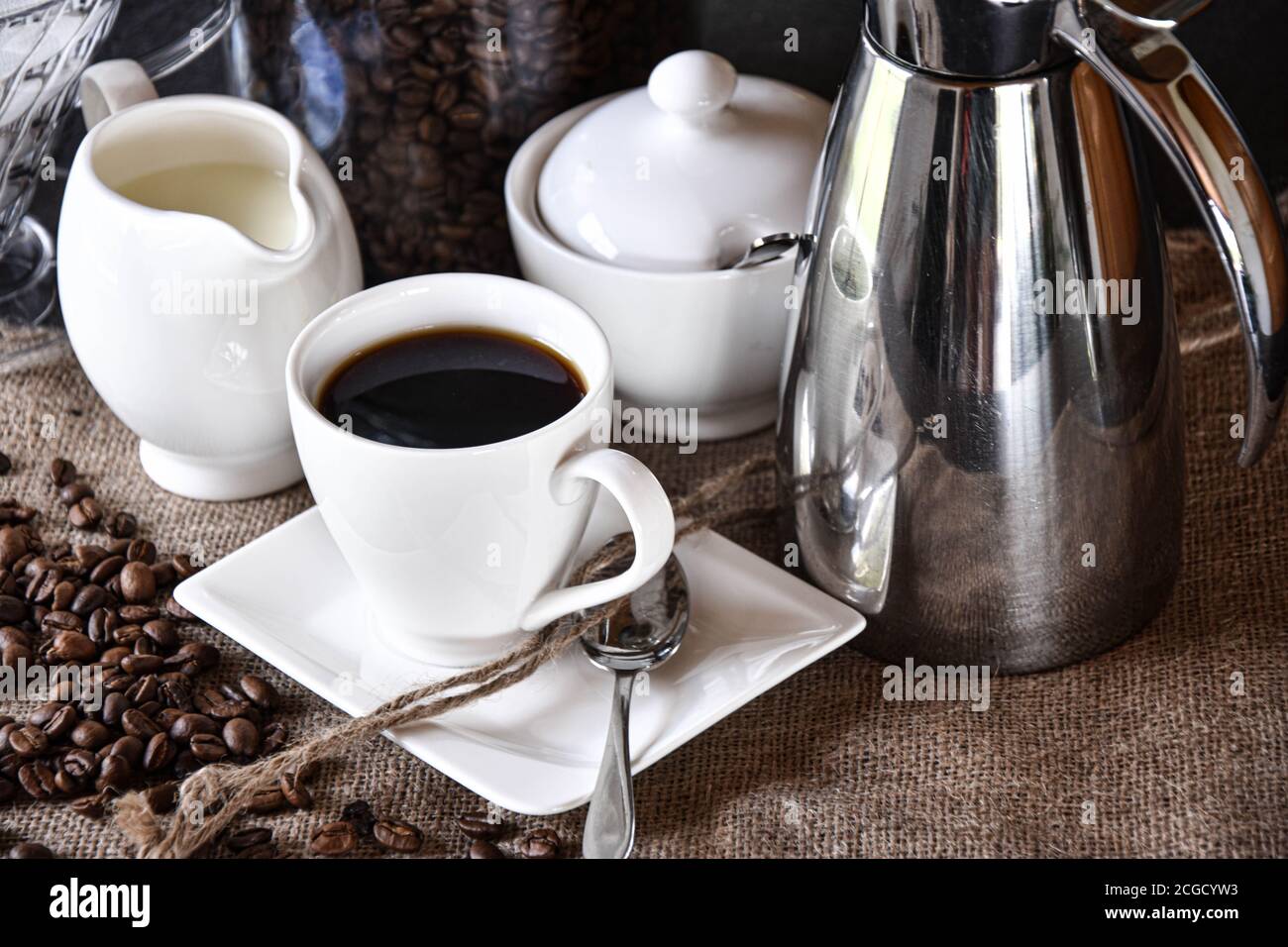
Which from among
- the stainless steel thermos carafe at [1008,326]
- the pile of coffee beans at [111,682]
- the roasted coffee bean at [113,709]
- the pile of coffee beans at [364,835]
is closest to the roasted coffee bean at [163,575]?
the pile of coffee beans at [111,682]

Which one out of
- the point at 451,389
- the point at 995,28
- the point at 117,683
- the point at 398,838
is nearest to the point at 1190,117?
the point at 995,28

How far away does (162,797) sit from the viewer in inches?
25.8

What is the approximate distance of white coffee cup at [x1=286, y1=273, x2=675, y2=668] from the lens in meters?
0.64

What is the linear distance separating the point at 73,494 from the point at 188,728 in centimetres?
22

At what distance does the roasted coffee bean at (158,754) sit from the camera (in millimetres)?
678

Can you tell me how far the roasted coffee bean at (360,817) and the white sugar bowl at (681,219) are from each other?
32cm

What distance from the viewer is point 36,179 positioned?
38.8 inches

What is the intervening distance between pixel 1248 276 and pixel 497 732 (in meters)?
0.39

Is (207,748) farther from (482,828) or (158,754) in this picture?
(482,828)

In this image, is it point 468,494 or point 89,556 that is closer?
point 468,494

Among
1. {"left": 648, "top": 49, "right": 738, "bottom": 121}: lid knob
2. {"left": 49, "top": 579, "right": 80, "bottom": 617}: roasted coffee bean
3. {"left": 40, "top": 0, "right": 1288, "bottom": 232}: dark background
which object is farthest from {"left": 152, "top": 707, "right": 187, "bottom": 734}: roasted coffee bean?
{"left": 40, "top": 0, "right": 1288, "bottom": 232}: dark background

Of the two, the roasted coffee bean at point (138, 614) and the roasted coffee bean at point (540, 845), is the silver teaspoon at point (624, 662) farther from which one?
the roasted coffee bean at point (138, 614)

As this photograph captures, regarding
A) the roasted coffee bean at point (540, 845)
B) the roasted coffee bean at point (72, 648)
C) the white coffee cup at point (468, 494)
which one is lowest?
the roasted coffee bean at point (72, 648)
